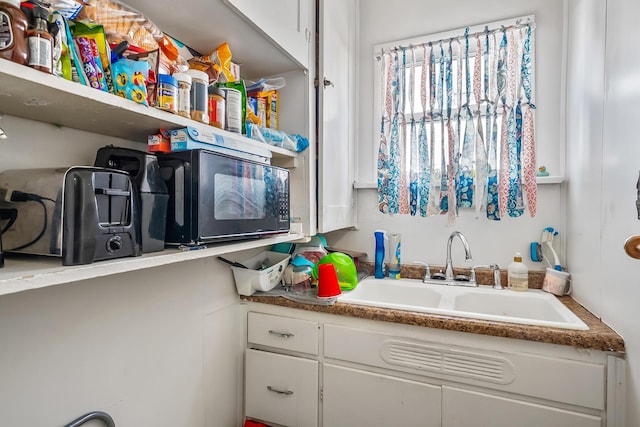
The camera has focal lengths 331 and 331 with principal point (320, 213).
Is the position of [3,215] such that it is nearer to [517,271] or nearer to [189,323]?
[189,323]

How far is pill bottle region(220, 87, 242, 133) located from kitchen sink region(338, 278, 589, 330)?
0.79m

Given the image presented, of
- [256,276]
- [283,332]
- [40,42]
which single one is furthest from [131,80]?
[283,332]

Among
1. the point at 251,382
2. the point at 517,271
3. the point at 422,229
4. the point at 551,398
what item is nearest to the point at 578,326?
the point at 551,398

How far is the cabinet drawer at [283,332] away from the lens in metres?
1.35

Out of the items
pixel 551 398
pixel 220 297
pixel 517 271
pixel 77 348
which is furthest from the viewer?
pixel 517 271

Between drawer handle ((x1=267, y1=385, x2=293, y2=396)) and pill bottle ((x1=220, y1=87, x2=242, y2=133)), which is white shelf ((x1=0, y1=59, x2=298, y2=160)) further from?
drawer handle ((x1=267, y1=385, x2=293, y2=396))

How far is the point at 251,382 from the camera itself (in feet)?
4.78

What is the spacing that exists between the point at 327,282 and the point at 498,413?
0.73m

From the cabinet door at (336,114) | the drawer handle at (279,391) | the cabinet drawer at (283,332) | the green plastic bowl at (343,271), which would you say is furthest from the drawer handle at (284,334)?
the cabinet door at (336,114)

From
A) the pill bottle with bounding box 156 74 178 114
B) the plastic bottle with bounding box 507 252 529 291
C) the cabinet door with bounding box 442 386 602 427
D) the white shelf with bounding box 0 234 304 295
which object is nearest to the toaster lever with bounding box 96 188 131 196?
the white shelf with bounding box 0 234 304 295

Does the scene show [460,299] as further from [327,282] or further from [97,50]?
[97,50]

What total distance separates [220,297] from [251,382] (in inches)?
16.2

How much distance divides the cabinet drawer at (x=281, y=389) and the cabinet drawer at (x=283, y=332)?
1.9 inches

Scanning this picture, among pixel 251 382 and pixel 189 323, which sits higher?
pixel 189 323
